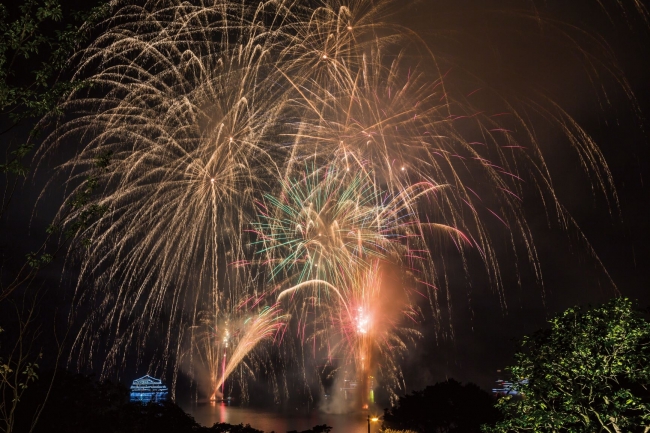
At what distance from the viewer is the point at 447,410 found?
35312mm

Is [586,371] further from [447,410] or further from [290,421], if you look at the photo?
[290,421]

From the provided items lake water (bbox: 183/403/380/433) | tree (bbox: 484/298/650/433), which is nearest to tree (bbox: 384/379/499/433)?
lake water (bbox: 183/403/380/433)

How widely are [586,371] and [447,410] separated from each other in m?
24.7

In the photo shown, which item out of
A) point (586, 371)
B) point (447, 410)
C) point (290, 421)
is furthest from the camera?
point (290, 421)

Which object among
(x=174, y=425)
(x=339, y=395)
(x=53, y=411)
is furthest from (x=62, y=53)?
(x=339, y=395)

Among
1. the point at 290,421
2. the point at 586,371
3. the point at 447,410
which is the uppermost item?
the point at 586,371

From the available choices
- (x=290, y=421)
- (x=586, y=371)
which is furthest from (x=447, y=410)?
(x=290, y=421)

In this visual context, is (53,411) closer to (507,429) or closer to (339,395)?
(507,429)

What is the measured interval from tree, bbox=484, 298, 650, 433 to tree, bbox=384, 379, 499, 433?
839 inches

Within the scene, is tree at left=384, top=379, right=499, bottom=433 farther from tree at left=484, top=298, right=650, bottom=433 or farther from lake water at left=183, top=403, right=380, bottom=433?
tree at left=484, top=298, right=650, bottom=433

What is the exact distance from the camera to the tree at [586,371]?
39.8ft

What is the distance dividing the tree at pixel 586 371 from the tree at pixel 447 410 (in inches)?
839

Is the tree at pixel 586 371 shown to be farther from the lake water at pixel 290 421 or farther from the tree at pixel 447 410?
the lake water at pixel 290 421

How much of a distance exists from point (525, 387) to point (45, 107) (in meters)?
12.9
